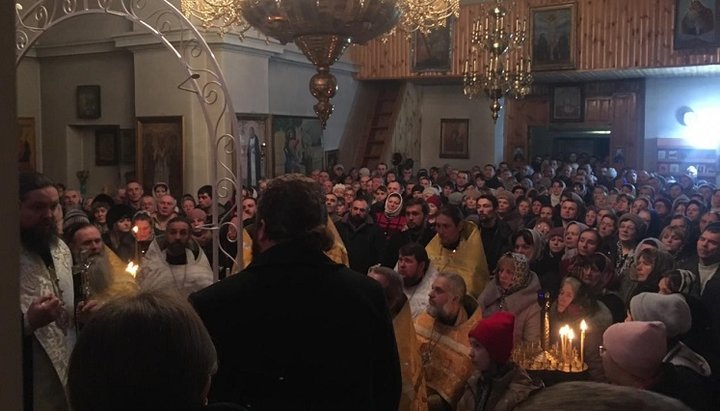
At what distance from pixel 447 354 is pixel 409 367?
457 millimetres

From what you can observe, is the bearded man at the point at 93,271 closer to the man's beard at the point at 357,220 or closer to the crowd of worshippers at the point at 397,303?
the crowd of worshippers at the point at 397,303

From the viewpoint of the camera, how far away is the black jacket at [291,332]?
2.48 metres

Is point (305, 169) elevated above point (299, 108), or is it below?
below

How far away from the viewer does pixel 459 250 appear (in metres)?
6.66

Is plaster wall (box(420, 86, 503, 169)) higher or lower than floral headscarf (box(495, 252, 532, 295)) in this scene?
higher

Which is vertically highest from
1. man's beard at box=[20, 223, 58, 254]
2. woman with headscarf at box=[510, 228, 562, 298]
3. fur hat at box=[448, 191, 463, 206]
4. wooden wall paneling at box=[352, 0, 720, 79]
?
wooden wall paneling at box=[352, 0, 720, 79]

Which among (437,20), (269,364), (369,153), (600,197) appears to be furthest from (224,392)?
(369,153)

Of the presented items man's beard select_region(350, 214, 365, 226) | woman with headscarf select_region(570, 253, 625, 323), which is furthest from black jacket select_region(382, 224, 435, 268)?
woman with headscarf select_region(570, 253, 625, 323)

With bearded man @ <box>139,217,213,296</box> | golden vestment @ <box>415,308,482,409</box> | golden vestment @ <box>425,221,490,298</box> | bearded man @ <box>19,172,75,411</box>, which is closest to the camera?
bearded man @ <box>19,172,75,411</box>

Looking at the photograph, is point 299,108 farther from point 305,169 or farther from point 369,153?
point 369,153

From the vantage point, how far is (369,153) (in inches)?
786

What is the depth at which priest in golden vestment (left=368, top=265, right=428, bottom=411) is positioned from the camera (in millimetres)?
4059

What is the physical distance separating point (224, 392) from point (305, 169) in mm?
14225

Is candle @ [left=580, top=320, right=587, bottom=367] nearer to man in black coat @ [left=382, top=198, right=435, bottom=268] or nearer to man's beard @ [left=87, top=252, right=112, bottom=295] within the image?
man's beard @ [left=87, top=252, right=112, bottom=295]
